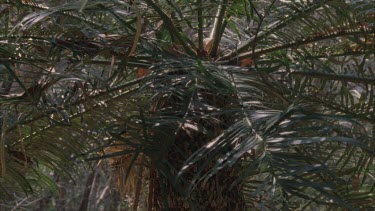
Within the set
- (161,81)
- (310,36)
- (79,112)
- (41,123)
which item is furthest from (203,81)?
(41,123)

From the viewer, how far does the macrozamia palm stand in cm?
166

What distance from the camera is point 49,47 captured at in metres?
1.89

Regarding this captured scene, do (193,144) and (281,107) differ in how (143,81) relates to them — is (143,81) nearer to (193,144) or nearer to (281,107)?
(193,144)

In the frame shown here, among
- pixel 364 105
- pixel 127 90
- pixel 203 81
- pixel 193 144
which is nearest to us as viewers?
pixel 203 81

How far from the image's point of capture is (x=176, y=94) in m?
1.91

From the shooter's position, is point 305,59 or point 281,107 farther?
point 305,59

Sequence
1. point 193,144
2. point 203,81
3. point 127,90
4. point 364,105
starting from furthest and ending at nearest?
1. point 127,90
2. point 364,105
3. point 193,144
4. point 203,81

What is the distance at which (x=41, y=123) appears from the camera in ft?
7.56

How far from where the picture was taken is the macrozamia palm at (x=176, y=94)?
1663mm

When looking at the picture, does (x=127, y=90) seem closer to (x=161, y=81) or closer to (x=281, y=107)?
(x=161, y=81)

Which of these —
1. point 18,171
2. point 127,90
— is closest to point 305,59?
point 127,90

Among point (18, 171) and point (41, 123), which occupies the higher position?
point (41, 123)

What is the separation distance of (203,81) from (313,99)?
500 mm

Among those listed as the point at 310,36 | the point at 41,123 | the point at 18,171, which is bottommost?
the point at 18,171
